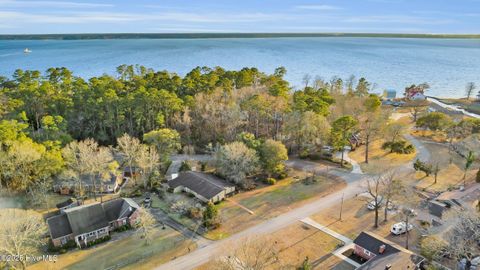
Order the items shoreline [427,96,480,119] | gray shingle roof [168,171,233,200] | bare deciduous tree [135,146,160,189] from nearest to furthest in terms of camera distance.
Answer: gray shingle roof [168,171,233,200], bare deciduous tree [135,146,160,189], shoreline [427,96,480,119]

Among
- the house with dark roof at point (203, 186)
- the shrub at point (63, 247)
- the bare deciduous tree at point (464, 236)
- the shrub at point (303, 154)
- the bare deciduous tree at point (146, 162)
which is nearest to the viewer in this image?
the bare deciduous tree at point (464, 236)

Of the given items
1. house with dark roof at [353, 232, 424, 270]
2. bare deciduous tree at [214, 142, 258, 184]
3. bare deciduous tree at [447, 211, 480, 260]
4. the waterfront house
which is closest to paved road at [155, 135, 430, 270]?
house with dark roof at [353, 232, 424, 270]

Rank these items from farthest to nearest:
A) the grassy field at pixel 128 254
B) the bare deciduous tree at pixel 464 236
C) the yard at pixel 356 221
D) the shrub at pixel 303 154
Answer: the shrub at pixel 303 154
the yard at pixel 356 221
the grassy field at pixel 128 254
the bare deciduous tree at pixel 464 236

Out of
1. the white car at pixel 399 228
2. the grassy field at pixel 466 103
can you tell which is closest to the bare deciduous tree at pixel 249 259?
the white car at pixel 399 228

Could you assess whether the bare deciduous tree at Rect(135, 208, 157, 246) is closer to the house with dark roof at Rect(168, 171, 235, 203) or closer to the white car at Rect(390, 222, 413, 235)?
the house with dark roof at Rect(168, 171, 235, 203)

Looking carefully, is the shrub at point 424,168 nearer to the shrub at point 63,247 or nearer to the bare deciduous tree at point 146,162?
the bare deciduous tree at point 146,162

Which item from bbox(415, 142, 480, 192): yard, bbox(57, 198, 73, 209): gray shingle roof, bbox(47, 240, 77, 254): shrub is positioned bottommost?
bbox(47, 240, 77, 254): shrub
